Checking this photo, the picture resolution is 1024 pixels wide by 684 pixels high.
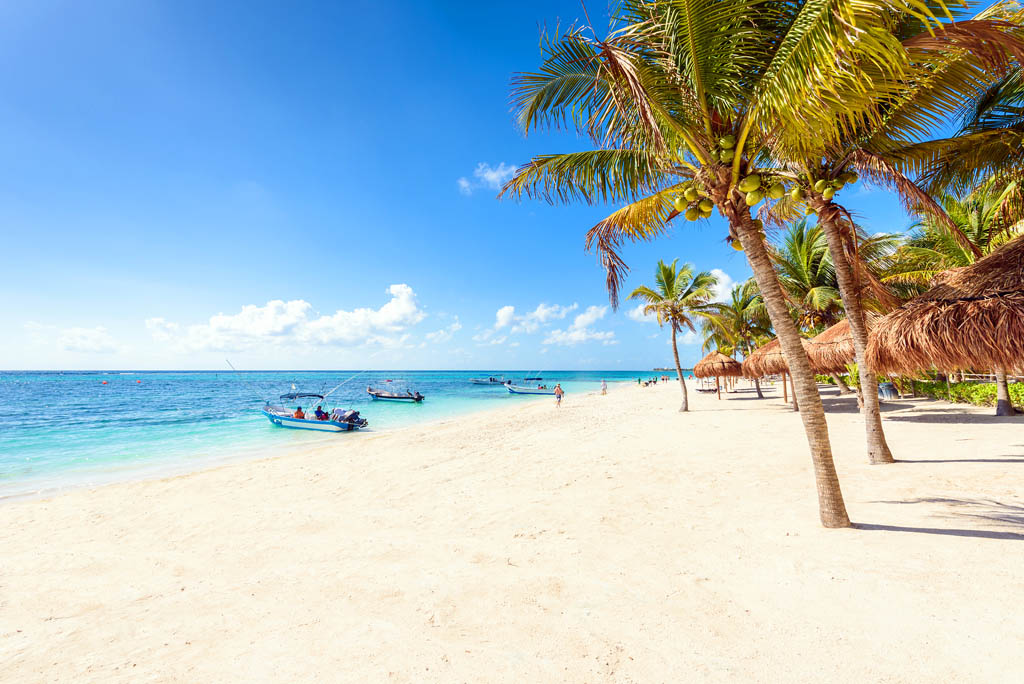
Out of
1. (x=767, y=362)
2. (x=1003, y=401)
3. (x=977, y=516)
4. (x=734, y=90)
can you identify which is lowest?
(x=977, y=516)

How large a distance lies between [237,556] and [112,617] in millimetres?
1231

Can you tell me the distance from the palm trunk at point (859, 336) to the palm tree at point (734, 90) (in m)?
2.67

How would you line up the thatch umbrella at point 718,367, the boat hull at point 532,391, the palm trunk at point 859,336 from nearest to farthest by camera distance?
the palm trunk at point 859,336
the thatch umbrella at point 718,367
the boat hull at point 532,391

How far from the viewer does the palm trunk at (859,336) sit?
6.05m

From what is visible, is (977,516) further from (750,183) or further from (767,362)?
(767,362)

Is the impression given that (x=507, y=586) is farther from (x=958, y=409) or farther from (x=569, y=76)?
(x=958, y=409)

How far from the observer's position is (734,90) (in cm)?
364

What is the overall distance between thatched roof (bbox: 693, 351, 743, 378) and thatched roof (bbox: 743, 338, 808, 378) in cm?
376

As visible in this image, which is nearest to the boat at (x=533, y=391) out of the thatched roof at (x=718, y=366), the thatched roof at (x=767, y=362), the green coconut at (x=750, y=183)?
the thatched roof at (x=718, y=366)

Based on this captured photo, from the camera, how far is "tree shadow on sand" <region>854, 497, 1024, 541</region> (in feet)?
12.6

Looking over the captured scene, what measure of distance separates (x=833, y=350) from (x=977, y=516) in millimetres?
9478

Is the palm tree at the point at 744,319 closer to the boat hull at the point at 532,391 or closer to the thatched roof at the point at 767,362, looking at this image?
the thatched roof at the point at 767,362

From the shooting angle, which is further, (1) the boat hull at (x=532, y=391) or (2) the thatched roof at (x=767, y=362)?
(1) the boat hull at (x=532, y=391)

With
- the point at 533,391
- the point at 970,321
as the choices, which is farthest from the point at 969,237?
the point at 533,391
